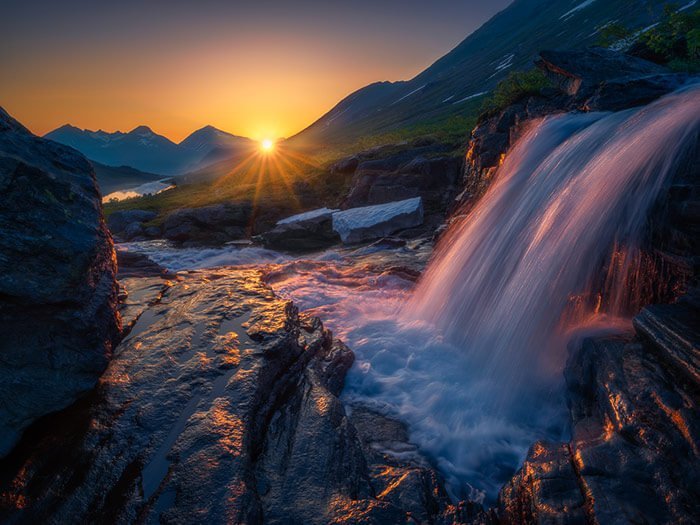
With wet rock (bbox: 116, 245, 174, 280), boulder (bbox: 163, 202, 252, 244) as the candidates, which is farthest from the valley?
boulder (bbox: 163, 202, 252, 244)

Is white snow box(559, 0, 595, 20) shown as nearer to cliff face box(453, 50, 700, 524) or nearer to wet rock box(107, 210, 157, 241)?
wet rock box(107, 210, 157, 241)

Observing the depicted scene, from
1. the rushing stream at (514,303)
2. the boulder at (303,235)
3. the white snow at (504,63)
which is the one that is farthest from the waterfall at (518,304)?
the white snow at (504,63)

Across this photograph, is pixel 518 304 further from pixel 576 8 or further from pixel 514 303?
pixel 576 8

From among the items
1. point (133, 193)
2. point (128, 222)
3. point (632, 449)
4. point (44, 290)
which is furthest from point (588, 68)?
point (133, 193)

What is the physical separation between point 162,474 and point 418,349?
14.9ft

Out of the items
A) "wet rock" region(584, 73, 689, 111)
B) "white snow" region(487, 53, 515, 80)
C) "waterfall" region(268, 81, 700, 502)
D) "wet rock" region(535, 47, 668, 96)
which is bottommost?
"waterfall" region(268, 81, 700, 502)

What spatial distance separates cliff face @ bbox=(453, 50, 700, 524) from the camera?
2.45 metres

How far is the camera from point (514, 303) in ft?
19.9

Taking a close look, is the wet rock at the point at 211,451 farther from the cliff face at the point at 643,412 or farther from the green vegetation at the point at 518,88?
the green vegetation at the point at 518,88

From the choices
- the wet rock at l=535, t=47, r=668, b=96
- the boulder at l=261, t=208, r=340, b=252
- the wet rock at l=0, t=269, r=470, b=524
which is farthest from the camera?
the boulder at l=261, t=208, r=340, b=252

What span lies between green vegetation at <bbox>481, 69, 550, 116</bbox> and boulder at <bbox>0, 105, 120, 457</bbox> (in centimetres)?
1357

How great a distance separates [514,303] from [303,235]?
1209 cm

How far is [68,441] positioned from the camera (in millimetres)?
3311

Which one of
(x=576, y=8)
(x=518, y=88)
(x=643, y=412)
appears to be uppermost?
(x=576, y=8)
